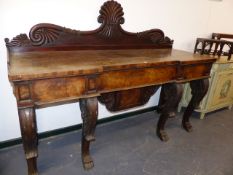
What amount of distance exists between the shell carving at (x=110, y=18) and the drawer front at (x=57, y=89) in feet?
2.14

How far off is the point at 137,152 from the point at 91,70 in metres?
0.94

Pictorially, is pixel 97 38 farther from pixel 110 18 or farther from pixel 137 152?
pixel 137 152

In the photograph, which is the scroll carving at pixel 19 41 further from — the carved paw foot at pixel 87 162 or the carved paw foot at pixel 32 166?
the carved paw foot at pixel 87 162

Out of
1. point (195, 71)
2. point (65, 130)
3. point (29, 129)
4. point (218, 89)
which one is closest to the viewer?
point (29, 129)

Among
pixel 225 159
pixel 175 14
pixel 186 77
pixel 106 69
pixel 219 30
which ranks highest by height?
pixel 175 14

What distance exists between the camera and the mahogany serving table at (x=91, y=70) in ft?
3.36

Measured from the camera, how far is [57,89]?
1065 millimetres

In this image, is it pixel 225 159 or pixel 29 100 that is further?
pixel 225 159

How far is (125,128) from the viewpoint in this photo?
2055 mm

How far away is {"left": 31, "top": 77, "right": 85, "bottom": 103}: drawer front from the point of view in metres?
1.01

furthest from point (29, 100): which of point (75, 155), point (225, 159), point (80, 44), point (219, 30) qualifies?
point (219, 30)

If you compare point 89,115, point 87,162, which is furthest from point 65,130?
point 89,115

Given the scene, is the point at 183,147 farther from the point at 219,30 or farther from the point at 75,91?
the point at 219,30

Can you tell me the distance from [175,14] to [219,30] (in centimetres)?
88
